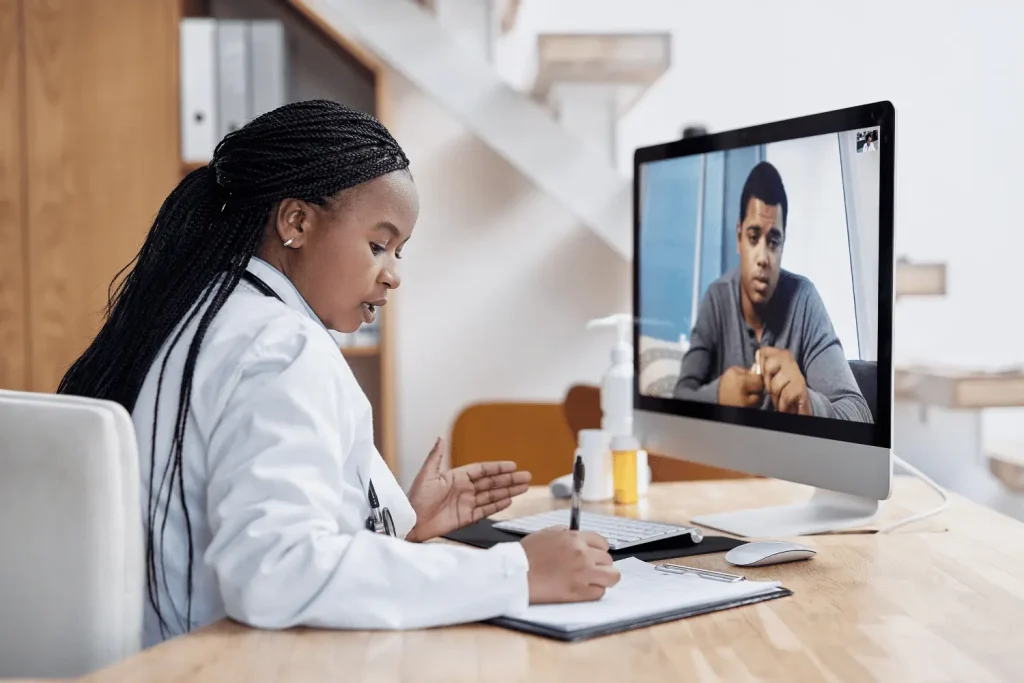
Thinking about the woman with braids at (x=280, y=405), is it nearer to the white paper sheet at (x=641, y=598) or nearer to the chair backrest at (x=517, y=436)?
the white paper sheet at (x=641, y=598)

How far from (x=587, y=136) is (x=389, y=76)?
61 centimetres

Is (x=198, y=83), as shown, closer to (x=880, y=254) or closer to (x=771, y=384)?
(x=771, y=384)

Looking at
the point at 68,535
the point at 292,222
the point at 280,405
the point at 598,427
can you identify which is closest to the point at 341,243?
the point at 292,222

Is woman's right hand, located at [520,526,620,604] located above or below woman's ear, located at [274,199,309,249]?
below

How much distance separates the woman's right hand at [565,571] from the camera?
992 millimetres

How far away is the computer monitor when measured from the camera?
4.25 ft

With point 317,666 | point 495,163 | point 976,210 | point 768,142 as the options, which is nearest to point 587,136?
point 495,163

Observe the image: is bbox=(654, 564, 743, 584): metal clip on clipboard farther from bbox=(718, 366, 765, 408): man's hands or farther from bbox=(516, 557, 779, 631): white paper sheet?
bbox=(718, 366, 765, 408): man's hands

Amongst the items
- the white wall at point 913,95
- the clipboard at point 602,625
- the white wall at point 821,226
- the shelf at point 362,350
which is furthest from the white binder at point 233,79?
the clipboard at point 602,625

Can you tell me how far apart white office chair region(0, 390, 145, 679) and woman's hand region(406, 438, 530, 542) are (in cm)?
49

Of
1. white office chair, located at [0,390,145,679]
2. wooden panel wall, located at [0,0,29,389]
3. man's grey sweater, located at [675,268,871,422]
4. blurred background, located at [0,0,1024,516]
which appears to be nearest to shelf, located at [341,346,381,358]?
blurred background, located at [0,0,1024,516]

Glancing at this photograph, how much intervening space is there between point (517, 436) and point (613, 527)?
48.0 inches

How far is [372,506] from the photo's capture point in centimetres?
107

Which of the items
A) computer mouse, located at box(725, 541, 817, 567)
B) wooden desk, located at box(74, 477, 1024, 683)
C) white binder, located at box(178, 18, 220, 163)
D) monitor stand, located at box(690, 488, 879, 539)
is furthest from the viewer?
white binder, located at box(178, 18, 220, 163)
